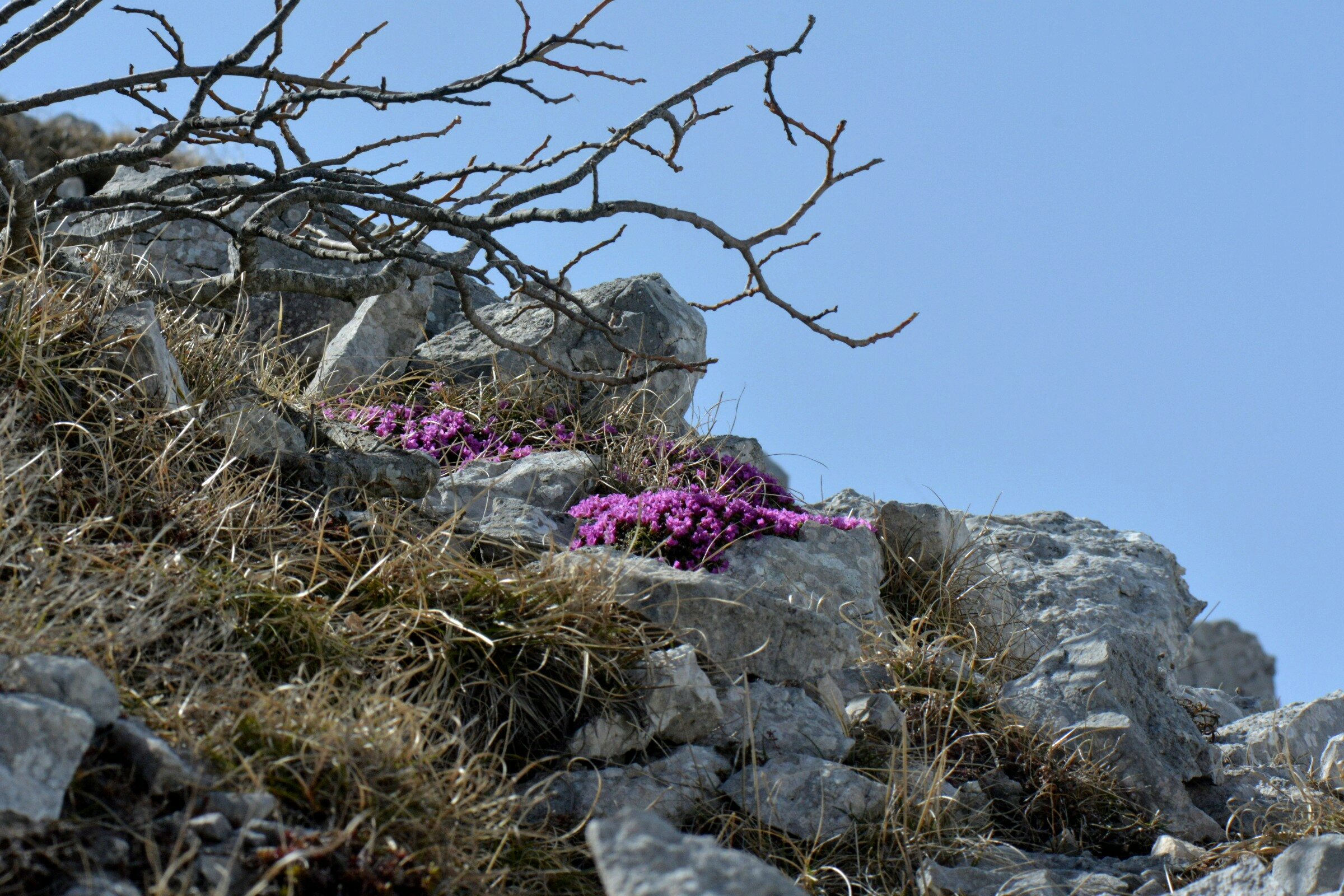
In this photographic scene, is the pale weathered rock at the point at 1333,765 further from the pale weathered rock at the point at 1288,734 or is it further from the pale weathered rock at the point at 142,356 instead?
the pale weathered rock at the point at 142,356

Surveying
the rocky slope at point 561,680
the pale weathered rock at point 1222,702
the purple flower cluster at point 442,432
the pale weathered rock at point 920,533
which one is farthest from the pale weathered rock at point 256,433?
the pale weathered rock at point 1222,702

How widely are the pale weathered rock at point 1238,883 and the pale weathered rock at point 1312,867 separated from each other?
0.04 meters

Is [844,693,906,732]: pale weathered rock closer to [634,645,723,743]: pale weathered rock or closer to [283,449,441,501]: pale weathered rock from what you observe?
[634,645,723,743]: pale weathered rock

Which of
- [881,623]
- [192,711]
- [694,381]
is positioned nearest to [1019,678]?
[881,623]

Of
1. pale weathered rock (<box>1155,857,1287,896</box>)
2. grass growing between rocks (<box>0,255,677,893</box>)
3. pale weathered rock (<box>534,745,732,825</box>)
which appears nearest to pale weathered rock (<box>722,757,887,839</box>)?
pale weathered rock (<box>534,745,732,825</box>)

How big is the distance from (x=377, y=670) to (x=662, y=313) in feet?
15.4

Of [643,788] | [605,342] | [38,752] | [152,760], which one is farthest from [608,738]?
[605,342]

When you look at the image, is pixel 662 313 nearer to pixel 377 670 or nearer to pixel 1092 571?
pixel 1092 571

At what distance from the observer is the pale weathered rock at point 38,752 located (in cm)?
252

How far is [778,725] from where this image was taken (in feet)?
15.6

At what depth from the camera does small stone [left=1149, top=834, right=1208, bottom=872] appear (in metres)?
4.76

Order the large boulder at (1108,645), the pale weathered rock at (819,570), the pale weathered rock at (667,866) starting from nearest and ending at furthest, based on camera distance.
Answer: the pale weathered rock at (667,866) → the large boulder at (1108,645) → the pale weathered rock at (819,570)

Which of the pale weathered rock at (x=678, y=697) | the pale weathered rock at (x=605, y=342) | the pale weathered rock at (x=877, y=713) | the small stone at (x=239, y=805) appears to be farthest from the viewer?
the pale weathered rock at (x=605, y=342)

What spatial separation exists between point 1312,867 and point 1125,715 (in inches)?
64.3
